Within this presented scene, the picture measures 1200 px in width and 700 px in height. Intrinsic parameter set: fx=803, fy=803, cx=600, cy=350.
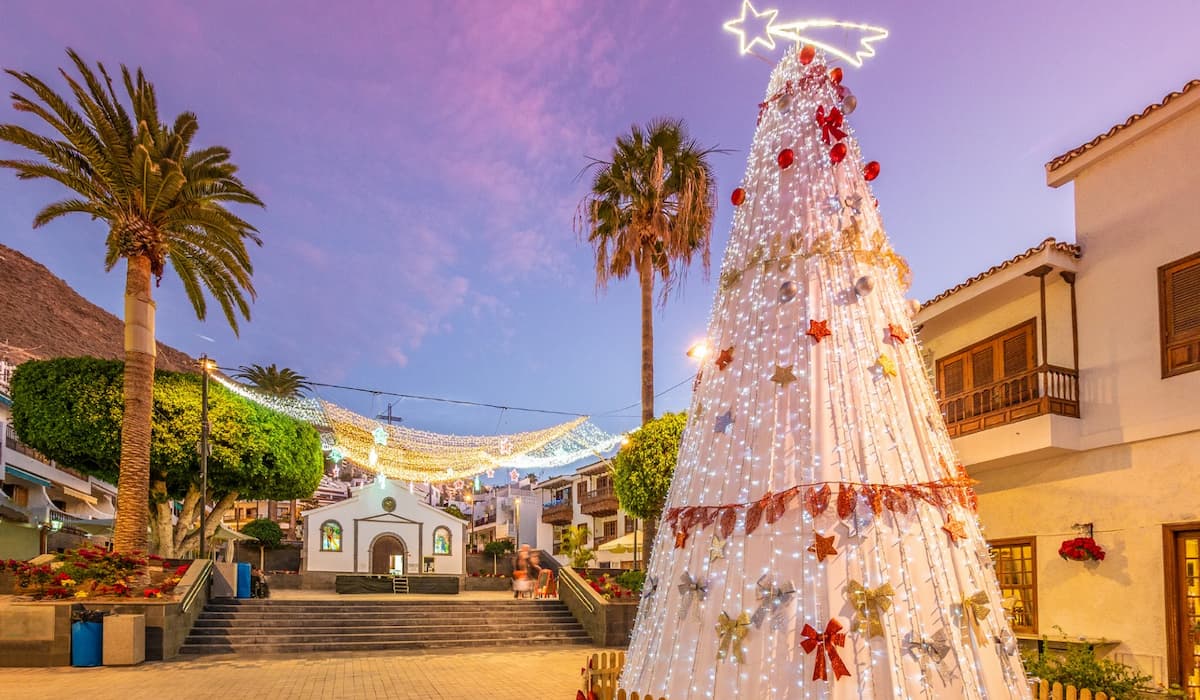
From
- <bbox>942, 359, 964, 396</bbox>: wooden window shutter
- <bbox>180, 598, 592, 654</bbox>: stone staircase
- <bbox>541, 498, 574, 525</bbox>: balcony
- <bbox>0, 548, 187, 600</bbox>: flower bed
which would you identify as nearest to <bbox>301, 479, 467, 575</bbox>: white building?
<bbox>541, 498, 574, 525</bbox>: balcony

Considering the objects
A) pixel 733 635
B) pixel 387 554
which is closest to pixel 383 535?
pixel 387 554

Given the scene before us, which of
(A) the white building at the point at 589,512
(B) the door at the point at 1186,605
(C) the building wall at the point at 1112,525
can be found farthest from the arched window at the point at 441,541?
(B) the door at the point at 1186,605

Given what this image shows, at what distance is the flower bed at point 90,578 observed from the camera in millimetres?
14312

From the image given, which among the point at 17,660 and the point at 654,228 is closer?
the point at 17,660

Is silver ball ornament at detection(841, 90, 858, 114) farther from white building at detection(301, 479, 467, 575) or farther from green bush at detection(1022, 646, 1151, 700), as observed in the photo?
white building at detection(301, 479, 467, 575)

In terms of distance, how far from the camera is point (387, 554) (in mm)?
35594

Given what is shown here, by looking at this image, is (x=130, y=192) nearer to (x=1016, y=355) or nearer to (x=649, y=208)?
(x=649, y=208)

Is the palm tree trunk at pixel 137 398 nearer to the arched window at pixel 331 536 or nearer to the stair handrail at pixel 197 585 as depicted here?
the stair handrail at pixel 197 585

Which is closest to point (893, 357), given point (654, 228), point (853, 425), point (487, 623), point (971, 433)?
point (853, 425)

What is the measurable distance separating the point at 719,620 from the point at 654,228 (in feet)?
48.4

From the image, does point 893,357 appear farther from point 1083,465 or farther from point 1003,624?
point 1083,465

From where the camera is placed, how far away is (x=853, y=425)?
211 inches

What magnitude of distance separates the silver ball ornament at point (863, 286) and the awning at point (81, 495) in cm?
4665

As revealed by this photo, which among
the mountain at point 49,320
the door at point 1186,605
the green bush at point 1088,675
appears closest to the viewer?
the green bush at point 1088,675
